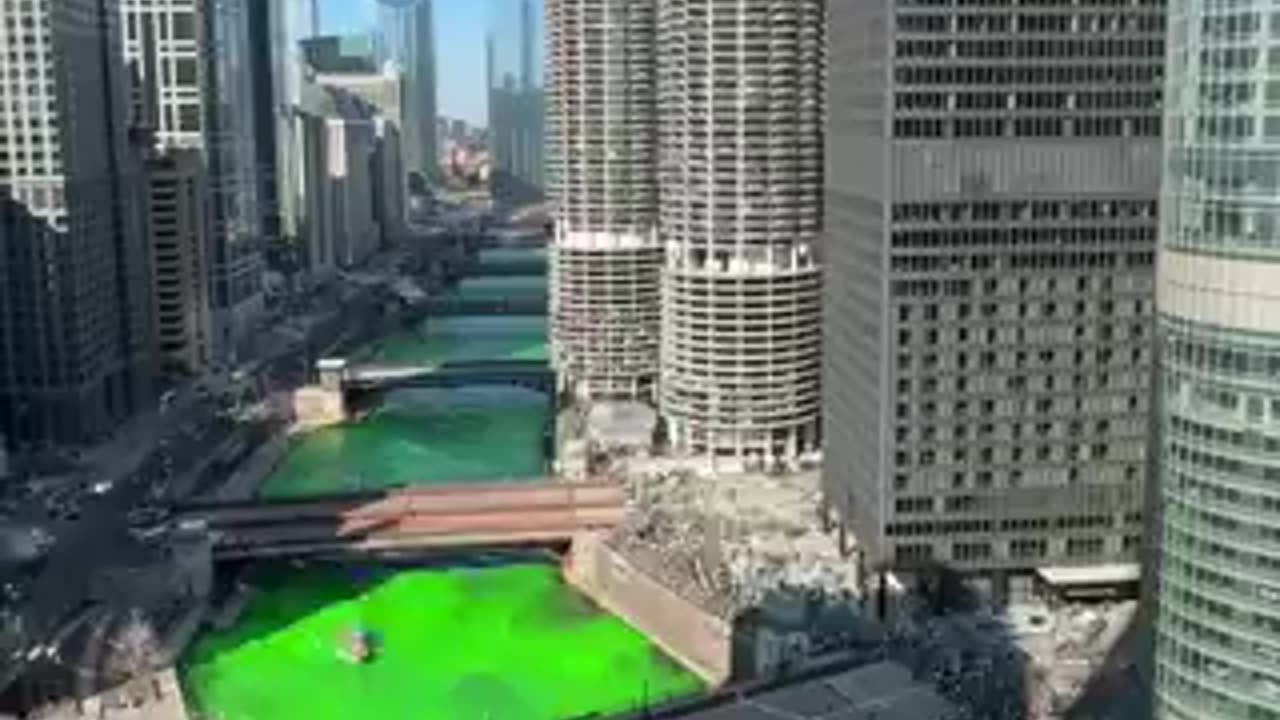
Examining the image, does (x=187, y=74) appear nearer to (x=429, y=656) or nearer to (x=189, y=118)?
(x=189, y=118)

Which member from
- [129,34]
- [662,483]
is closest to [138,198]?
[129,34]

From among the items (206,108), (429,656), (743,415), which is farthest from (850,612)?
(206,108)

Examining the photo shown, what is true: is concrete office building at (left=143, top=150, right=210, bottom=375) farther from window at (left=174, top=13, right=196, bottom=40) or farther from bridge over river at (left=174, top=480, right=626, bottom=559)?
bridge over river at (left=174, top=480, right=626, bottom=559)

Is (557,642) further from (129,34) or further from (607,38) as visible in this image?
(129,34)

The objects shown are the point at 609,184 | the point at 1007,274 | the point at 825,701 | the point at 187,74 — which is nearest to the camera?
the point at 825,701

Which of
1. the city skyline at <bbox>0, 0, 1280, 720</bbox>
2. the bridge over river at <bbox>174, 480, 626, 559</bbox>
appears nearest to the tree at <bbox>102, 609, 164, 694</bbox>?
the city skyline at <bbox>0, 0, 1280, 720</bbox>
